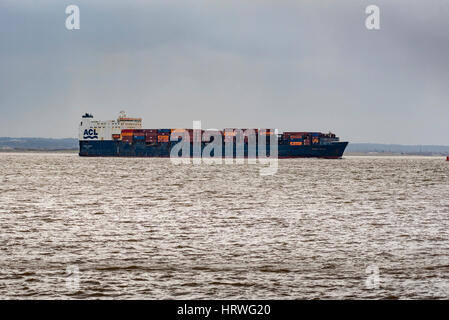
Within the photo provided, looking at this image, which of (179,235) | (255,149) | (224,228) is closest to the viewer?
(179,235)

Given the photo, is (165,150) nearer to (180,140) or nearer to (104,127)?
(180,140)

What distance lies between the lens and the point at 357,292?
12.0 meters

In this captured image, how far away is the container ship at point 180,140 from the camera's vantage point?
15575 cm

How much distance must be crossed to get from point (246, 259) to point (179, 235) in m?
5.06

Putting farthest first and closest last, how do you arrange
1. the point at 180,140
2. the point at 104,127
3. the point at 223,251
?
1. the point at 104,127
2. the point at 180,140
3. the point at 223,251

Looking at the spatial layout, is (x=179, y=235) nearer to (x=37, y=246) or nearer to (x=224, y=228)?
(x=224, y=228)

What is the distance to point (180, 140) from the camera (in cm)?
16250

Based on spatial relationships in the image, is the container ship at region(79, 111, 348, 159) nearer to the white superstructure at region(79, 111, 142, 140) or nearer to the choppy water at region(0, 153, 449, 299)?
the white superstructure at region(79, 111, 142, 140)

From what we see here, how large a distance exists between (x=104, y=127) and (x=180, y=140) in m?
25.7

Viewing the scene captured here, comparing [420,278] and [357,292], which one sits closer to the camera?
[357,292]
